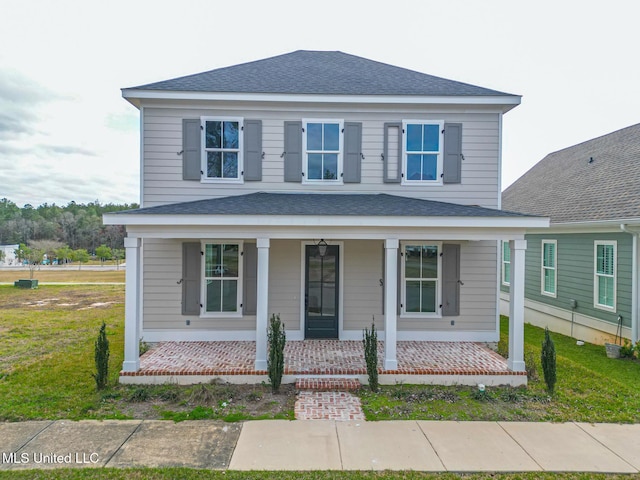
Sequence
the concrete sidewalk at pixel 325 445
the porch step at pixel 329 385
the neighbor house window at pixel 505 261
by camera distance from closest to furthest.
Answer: the concrete sidewalk at pixel 325 445 < the porch step at pixel 329 385 < the neighbor house window at pixel 505 261

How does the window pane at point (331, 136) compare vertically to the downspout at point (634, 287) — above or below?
above

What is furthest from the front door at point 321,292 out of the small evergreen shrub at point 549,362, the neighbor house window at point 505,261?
the neighbor house window at point 505,261

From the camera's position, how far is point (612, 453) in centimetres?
438

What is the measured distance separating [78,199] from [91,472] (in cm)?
10129

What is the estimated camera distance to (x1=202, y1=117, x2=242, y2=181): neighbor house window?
27.5 ft

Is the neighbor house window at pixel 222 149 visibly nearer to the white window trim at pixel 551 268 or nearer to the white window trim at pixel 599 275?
the white window trim at pixel 599 275

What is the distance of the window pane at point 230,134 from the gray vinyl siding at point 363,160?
0.81ft

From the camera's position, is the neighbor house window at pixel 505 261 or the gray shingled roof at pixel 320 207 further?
the neighbor house window at pixel 505 261

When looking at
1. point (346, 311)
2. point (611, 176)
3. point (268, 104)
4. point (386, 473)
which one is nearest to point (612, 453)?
point (386, 473)

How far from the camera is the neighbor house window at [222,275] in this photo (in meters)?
8.38

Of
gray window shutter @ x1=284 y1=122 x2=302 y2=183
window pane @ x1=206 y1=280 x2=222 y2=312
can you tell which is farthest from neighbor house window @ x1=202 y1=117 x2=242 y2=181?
window pane @ x1=206 y1=280 x2=222 y2=312

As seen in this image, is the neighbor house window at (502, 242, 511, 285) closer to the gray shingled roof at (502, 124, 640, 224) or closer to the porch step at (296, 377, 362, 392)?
the gray shingled roof at (502, 124, 640, 224)

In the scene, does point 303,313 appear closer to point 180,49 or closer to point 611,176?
point 611,176

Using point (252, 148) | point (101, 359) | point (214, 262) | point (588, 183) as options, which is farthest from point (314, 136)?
point (588, 183)
